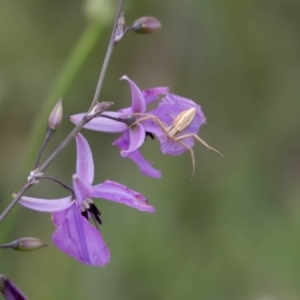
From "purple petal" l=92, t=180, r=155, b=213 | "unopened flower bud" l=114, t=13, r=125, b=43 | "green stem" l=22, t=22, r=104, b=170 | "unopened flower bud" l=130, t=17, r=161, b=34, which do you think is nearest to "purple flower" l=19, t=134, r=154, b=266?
"purple petal" l=92, t=180, r=155, b=213

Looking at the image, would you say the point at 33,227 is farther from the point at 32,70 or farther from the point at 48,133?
the point at 48,133

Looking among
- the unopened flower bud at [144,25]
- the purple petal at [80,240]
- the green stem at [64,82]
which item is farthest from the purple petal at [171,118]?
the green stem at [64,82]

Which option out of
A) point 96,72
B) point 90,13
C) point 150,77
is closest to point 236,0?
point 150,77

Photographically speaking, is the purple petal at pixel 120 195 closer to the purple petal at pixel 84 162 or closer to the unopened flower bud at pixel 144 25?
the purple petal at pixel 84 162

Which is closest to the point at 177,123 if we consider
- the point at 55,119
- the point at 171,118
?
the point at 171,118

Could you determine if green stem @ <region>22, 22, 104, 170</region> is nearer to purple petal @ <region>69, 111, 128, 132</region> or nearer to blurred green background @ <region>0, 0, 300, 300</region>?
blurred green background @ <region>0, 0, 300, 300</region>
